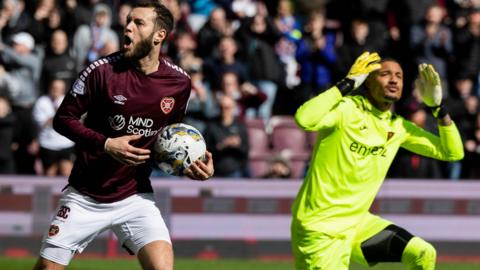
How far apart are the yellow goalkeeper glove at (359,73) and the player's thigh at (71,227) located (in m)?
2.18

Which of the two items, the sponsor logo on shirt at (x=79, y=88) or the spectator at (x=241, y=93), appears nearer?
the sponsor logo on shirt at (x=79, y=88)

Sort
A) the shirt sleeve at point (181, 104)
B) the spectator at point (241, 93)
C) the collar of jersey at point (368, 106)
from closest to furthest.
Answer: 1. the shirt sleeve at point (181, 104)
2. the collar of jersey at point (368, 106)
3. the spectator at point (241, 93)

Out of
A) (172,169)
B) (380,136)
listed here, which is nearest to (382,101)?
(380,136)

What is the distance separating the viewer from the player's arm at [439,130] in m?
9.89

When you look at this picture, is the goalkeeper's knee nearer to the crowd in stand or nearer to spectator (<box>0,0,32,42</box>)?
the crowd in stand

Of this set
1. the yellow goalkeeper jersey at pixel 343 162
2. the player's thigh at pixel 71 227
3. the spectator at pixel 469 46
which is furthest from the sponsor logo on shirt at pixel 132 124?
the spectator at pixel 469 46

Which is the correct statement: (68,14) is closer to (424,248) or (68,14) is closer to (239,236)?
(239,236)

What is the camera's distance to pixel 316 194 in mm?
9508

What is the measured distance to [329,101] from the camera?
924 centimetres

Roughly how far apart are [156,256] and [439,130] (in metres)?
2.95

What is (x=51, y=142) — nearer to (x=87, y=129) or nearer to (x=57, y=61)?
(x=57, y=61)

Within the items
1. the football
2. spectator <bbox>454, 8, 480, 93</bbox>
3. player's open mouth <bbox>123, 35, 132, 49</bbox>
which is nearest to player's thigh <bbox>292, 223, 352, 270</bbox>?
the football

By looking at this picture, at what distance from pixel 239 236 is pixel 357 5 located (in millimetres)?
4911

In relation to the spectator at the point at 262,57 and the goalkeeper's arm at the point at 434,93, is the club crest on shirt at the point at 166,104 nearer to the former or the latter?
the goalkeeper's arm at the point at 434,93
